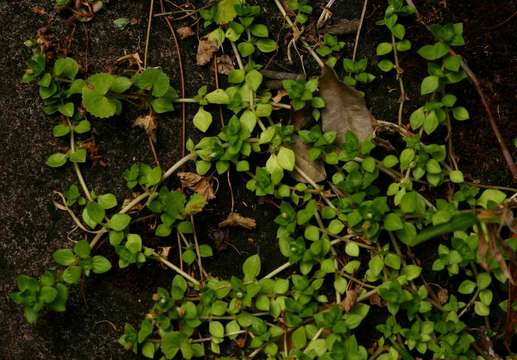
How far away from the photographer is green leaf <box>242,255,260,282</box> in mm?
2309

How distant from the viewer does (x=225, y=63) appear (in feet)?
7.82

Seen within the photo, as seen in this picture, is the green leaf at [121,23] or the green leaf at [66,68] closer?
the green leaf at [66,68]

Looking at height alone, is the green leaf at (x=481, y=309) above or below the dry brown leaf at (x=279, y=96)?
below

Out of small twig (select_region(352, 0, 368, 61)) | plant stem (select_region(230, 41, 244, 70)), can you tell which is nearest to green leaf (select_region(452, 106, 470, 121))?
small twig (select_region(352, 0, 368, 61))

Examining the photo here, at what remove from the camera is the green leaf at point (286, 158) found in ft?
7.43

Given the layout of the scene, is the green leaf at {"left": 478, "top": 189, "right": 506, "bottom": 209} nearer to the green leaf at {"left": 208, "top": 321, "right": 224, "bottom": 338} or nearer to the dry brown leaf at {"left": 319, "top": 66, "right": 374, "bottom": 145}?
the dry brown leaf at {"left": 319, "top": 66, "right": 374, "bottom": 145}

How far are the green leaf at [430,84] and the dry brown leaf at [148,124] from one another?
3.20ft

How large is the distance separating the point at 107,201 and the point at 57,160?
0.78 feet

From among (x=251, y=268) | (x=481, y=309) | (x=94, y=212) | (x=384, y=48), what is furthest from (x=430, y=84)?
(x=94, y=212)

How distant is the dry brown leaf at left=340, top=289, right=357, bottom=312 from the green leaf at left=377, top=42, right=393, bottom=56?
872mm

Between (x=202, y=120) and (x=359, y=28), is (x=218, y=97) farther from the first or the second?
(x=359, y=28)

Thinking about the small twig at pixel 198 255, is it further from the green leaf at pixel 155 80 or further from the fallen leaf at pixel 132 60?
the fallen leaf at pixel 132 60

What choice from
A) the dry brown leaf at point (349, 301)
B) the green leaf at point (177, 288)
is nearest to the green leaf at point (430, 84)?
the dry brown leaf at point (349, 301)

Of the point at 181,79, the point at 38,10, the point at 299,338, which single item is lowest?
the point at 299,338
